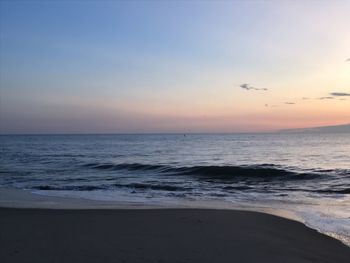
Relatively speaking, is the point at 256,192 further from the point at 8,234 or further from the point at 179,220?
the point at 8,234

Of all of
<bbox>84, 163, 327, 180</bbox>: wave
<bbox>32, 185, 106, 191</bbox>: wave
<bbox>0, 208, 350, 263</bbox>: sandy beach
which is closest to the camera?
<bbox>0, 208, 350, 263</bbox>: sandy beach

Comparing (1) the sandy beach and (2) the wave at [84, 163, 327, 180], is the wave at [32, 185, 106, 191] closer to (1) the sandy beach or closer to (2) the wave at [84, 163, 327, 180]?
(1) the sandy beach

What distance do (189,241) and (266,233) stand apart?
6.85 feet

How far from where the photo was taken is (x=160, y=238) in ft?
25.9

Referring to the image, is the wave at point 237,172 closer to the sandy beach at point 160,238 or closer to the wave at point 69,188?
the wave at point 69,188

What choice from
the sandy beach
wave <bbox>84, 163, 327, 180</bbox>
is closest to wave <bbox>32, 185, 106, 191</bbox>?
the sandy beach

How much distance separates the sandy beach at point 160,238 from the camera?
21.8ft

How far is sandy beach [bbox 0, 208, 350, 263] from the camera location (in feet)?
21.8

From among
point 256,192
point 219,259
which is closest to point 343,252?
point 219,259

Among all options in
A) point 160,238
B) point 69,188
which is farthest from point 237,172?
point 160,238

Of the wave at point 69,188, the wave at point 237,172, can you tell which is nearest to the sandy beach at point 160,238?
the wave at point 69,188

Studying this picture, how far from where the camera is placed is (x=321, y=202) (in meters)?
14.6

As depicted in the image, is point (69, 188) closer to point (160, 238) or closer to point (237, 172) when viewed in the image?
point (160, 238)

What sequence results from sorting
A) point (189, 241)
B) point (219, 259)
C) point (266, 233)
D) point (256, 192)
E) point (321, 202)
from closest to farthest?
point (219, 259), point (189, 241), point (266, 233), point (321, 202), point (256, 192)
